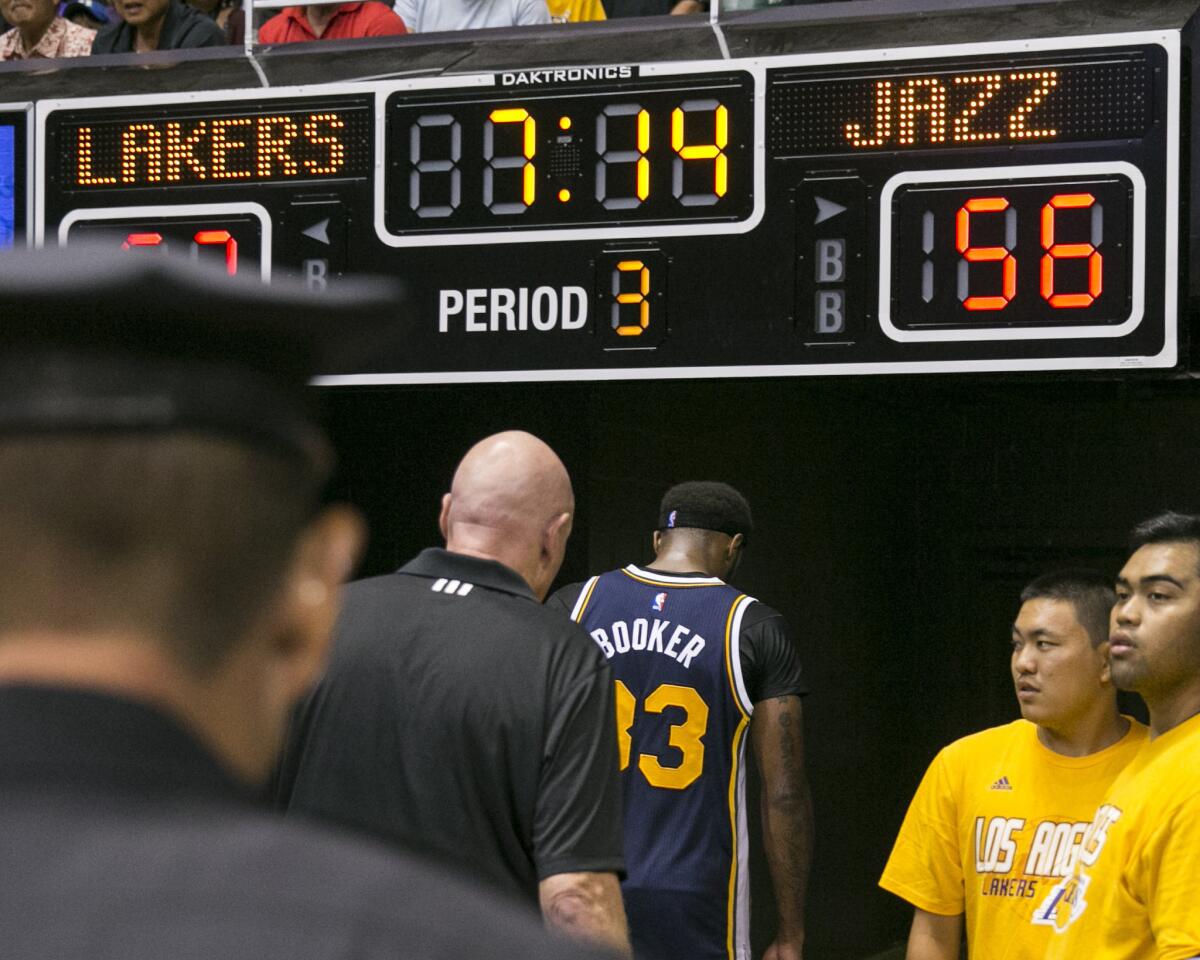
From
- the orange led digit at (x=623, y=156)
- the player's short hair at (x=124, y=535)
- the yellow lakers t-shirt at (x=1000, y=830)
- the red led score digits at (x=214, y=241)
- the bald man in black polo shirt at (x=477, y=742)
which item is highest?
the orange led digit at (x=623, y=156)

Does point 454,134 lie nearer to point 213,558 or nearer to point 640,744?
point 640,744

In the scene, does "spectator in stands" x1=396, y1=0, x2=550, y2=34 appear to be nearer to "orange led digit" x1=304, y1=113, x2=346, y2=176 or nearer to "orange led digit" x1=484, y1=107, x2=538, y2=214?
"orange led digit" x1=304, y1=113, x2=346, y2=176

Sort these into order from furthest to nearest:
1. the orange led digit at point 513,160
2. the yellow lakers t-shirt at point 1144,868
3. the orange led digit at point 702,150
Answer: the orange led digit at point 513,160
the orange led digit at point 702,150
the yellow lakers t-shirt at point 1144,868

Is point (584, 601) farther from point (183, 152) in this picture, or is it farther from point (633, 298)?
point (183, 152)

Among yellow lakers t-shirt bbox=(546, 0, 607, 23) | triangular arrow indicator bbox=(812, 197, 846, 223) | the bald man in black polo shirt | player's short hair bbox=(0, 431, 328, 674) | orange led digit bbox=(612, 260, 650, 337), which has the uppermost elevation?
yellow lakers t-shirt bbox=(546, 0, 607, 23)

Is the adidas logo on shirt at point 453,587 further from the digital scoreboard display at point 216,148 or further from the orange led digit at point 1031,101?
the digital scoreboard display at point 216,148

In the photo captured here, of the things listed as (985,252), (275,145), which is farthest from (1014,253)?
(275,145)

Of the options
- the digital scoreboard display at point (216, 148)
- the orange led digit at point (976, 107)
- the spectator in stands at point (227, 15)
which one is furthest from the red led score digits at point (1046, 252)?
the spectator in stands at point (227, 15)

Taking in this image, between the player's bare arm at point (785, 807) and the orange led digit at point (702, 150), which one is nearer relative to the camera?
the player's bare arm at point (785, 807)

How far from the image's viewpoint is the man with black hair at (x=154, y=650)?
0.89 metres

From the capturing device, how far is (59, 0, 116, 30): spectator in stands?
9.02 metres

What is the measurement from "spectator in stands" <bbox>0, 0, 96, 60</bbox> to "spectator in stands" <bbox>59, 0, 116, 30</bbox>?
0.68 metres

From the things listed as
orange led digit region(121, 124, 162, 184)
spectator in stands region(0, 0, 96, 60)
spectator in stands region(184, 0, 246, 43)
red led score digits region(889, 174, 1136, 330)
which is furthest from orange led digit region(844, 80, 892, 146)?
spectator in stands region(0, 0, 96, 60)

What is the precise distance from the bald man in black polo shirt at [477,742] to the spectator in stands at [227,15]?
4.99 m
